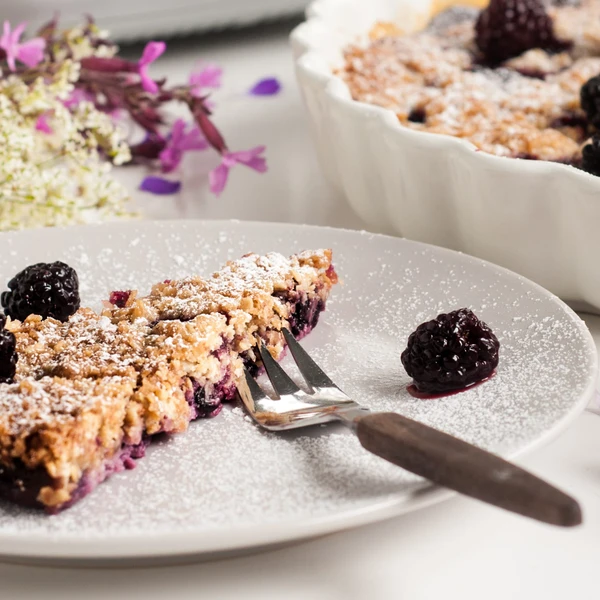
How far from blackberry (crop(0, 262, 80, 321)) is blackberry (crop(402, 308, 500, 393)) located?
53cm

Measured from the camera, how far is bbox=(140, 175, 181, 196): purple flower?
7.18 ft

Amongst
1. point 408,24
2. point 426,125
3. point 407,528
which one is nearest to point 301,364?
point 407,528

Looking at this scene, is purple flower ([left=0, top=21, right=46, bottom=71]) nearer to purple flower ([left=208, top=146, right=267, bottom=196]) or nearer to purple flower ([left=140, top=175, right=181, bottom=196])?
purple flower ([left=140, top=175, right=181, bottom=196])

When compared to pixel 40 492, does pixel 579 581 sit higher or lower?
lower

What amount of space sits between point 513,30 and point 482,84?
250 mm

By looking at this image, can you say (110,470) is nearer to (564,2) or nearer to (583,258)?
(583,258)

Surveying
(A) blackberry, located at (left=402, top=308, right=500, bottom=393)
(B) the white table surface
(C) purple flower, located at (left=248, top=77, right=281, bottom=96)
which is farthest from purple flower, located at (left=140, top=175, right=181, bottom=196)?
(B) the white table surface

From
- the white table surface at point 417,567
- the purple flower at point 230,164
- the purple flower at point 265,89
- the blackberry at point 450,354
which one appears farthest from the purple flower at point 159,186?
the white table surface at point 417,567

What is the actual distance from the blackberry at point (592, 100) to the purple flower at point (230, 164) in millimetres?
711

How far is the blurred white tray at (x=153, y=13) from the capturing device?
2857mm

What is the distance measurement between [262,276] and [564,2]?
1.63m

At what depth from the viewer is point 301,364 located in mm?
1312

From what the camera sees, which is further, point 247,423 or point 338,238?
point 338,238

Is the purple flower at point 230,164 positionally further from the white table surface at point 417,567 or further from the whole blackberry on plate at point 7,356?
the white table surface at point 417,567
